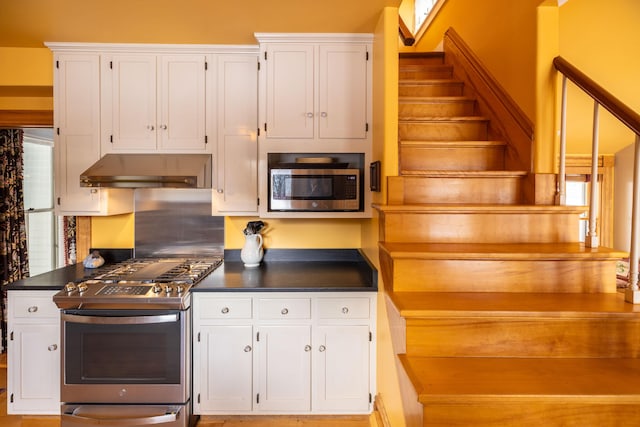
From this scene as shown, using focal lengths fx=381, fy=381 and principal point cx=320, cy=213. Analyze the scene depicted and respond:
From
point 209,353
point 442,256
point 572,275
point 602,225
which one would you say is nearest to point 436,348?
point 442,256

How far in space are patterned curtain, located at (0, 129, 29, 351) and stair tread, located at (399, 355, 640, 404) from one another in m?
4.09

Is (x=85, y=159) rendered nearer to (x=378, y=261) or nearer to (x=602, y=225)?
Answer: (x=378, y=261)

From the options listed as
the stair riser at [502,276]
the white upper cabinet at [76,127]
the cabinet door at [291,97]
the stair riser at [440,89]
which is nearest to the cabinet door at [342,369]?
the stair riser at [502,276]

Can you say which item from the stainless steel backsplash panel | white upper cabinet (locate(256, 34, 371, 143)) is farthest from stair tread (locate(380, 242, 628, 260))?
the stainless steel backsplash panel

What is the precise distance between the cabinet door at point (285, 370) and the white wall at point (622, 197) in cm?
390

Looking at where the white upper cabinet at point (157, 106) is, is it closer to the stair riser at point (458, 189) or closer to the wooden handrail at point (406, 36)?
the stair riser at point (458, 189)

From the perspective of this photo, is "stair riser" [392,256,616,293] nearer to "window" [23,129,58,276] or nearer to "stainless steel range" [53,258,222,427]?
"stainless steel range" [53,258,222,427]

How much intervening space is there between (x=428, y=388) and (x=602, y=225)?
4.14 meters

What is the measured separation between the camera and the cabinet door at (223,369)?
94.0 inches

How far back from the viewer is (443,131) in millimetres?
Answer: 2928

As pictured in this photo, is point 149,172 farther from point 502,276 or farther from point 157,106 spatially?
point 502,276

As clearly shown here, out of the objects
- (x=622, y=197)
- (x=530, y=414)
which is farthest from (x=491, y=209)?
(x=622, y=197)

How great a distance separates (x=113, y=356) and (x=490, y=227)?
2.29 m

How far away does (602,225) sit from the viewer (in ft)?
14.1
